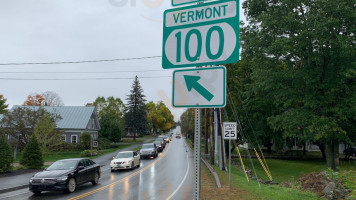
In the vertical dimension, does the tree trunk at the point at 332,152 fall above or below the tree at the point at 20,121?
A: below

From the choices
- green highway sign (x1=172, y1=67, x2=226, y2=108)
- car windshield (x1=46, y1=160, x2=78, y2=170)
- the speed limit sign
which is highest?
green highway sign (x1=172, y1=67, x2=226, y2=108)

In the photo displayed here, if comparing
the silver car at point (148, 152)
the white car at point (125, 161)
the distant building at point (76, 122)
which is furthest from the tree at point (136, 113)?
the white car at point (125, 161)

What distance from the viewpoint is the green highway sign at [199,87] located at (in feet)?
8.69

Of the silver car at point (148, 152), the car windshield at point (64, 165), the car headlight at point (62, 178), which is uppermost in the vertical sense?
the car windshield at point (64, 165)

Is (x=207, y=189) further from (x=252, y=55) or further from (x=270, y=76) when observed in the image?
(x=252, y=55)

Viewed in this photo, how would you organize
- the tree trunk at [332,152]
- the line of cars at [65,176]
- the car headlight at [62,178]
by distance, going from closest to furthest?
the line of cars at [65,176], the car headlight at [62,178], the tree trunk at [332,152]

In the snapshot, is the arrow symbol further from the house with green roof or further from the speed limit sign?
the house with green roof

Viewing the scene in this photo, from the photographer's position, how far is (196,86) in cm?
274

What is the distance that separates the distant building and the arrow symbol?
45.3 meters

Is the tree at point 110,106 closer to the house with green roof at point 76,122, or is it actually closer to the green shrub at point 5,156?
the house with green roof at point 76,122

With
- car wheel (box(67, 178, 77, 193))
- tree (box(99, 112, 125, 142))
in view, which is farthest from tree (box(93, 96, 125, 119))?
car wheel (box(67, 178, 77, 193))

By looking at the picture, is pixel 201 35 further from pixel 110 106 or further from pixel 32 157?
pixel 110 106

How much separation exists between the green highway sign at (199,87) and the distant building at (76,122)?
4520cm

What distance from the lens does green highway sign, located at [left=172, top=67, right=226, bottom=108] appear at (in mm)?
2648
